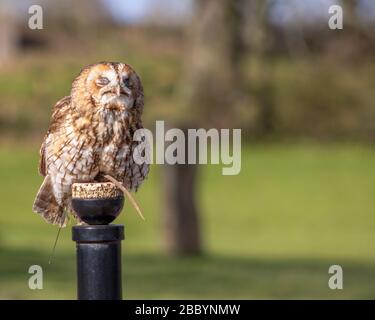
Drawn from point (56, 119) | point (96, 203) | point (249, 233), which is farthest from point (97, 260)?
point (249, 233)

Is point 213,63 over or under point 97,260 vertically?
over

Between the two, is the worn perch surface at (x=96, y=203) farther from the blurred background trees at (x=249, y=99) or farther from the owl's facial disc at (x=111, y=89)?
the blurred background trees at (x=249, y=99)

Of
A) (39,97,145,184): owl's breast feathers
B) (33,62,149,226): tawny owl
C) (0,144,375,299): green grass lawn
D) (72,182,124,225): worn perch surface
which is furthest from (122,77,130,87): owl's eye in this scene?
(0,144,375,299): green grass lawn

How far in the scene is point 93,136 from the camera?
411 centimetres

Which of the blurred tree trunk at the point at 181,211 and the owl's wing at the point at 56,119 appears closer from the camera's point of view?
the owl's wing at the point at 56,119

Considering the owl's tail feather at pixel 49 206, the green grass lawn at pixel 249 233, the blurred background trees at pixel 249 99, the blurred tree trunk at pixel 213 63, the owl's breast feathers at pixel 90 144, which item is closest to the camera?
the owl's breast feathers at pixel 90 144

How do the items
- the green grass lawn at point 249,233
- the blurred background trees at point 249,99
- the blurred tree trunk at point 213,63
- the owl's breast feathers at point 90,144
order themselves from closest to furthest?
the owl's breast feathers at point 90,144
the green grass lawn at point 249,233
the blurred background trees at point 249,99
the blurred tree trunk at point 213,63

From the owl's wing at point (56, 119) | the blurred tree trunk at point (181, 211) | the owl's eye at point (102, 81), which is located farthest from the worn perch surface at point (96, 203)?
the blurred tree trunk at point (181, 211)

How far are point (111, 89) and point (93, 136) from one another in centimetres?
25

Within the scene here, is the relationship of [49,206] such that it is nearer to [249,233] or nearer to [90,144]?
[90,144]

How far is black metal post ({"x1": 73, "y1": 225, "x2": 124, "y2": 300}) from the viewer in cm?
359

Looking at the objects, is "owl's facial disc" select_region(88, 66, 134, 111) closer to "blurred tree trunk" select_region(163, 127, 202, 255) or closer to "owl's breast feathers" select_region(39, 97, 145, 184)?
"owl's breast feathers" select_region(39, 97, 145, 184)

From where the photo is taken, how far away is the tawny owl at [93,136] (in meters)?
3.97
